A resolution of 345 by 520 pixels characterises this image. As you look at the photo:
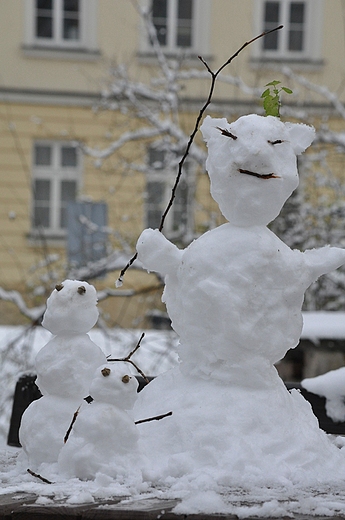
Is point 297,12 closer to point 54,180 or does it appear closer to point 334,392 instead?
point 54,180

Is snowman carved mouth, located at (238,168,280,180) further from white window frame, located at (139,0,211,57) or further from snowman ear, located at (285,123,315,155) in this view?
white window frame, located at (139,0,211,57)

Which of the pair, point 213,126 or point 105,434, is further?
point 213,126

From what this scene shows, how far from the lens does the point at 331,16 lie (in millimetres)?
10555

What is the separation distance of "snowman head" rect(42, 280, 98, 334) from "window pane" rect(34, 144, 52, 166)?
30.6ft

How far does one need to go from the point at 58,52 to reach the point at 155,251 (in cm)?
1013

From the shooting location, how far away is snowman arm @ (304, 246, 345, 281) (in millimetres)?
2285

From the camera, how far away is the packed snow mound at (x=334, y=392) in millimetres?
2848

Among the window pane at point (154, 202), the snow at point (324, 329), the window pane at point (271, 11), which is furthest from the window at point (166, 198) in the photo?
the window pane at point (271, 11)

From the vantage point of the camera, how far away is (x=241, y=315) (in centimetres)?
214

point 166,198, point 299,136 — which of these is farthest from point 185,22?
point 299,136

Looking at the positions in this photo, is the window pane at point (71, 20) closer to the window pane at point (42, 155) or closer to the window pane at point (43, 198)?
the window pane at point (42, 155)

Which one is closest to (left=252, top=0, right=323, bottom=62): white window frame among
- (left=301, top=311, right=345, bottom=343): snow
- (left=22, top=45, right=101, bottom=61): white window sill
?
(left=22, top=45, right=101, bottom=61): white window sill

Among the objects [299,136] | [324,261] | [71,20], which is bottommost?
[324,261]

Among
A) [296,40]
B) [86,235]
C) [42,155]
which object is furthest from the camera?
[296,40]
